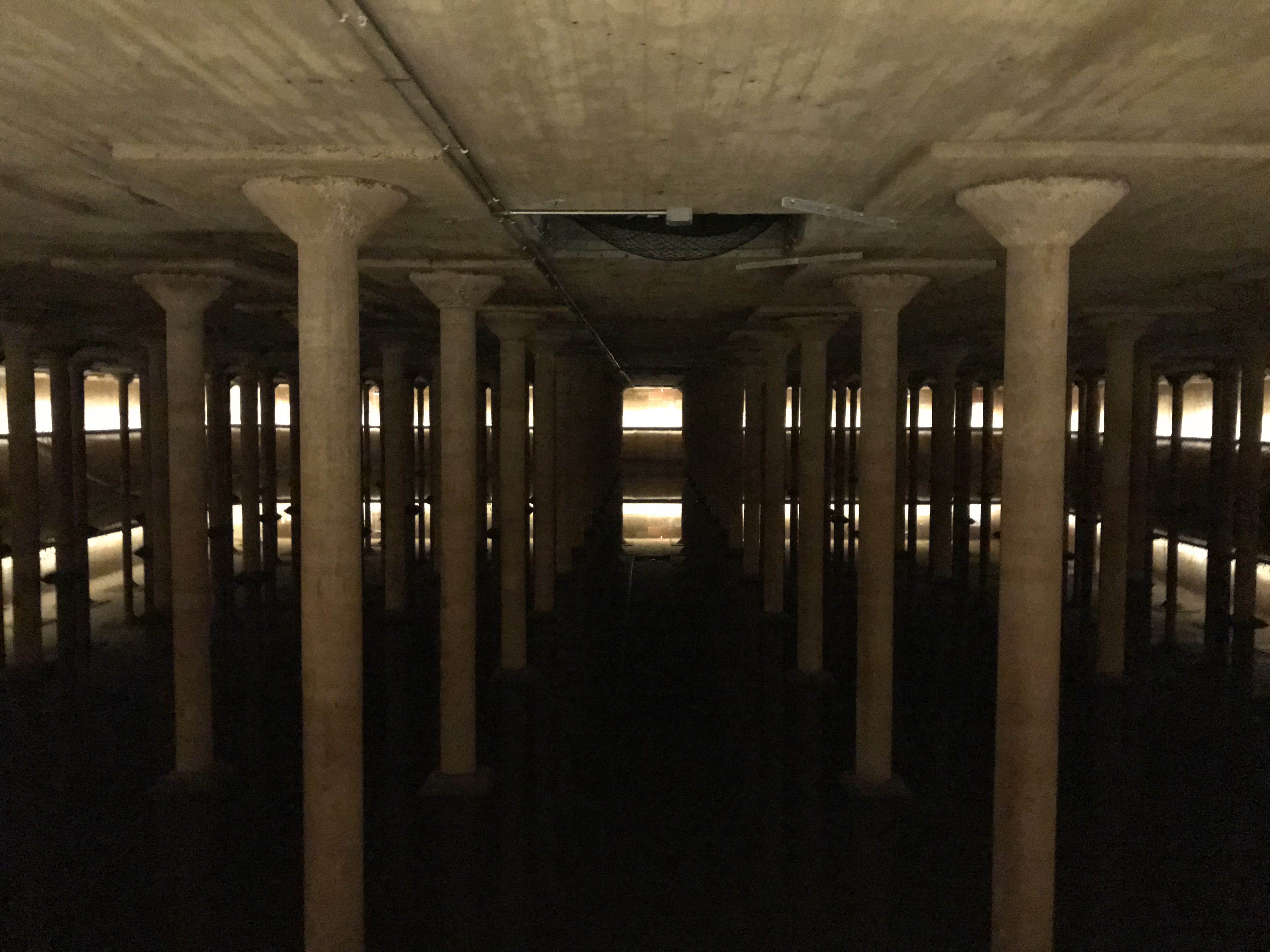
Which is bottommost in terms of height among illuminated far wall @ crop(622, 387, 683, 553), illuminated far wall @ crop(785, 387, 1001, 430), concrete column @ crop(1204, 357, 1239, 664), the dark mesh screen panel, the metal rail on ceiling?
illuminated far wall @ crop(622, 387, 683, 553)

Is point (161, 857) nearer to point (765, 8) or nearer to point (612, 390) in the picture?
point (765, 8)

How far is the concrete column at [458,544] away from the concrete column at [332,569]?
2921 millimetres

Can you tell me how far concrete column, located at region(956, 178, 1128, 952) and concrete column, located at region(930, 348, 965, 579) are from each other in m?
14.5

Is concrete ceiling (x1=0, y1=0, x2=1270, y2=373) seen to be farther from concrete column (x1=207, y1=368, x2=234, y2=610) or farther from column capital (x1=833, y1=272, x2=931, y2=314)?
concrete column (x1=207, y1=368, x2=234, y2=610)

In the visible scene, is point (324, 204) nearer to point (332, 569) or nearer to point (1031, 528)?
point (332, 569)

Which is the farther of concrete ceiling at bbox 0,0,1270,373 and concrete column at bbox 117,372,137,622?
concrete column at bbox 117,372,137,622

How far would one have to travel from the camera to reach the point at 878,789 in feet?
30.3

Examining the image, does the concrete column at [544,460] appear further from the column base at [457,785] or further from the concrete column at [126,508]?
the concrete column at [126,508]

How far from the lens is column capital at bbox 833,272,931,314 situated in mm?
8805

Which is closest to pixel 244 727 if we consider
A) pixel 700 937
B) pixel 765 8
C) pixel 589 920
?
pixel 589 920

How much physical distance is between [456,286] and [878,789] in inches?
243

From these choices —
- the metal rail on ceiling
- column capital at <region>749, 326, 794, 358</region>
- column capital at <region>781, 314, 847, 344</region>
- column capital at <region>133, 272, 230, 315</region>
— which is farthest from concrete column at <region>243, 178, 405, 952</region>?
column capital at <region>749, 326, 794, 358</region>

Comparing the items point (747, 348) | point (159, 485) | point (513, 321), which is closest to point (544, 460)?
point (513, 321)

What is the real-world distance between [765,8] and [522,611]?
10.3 m
